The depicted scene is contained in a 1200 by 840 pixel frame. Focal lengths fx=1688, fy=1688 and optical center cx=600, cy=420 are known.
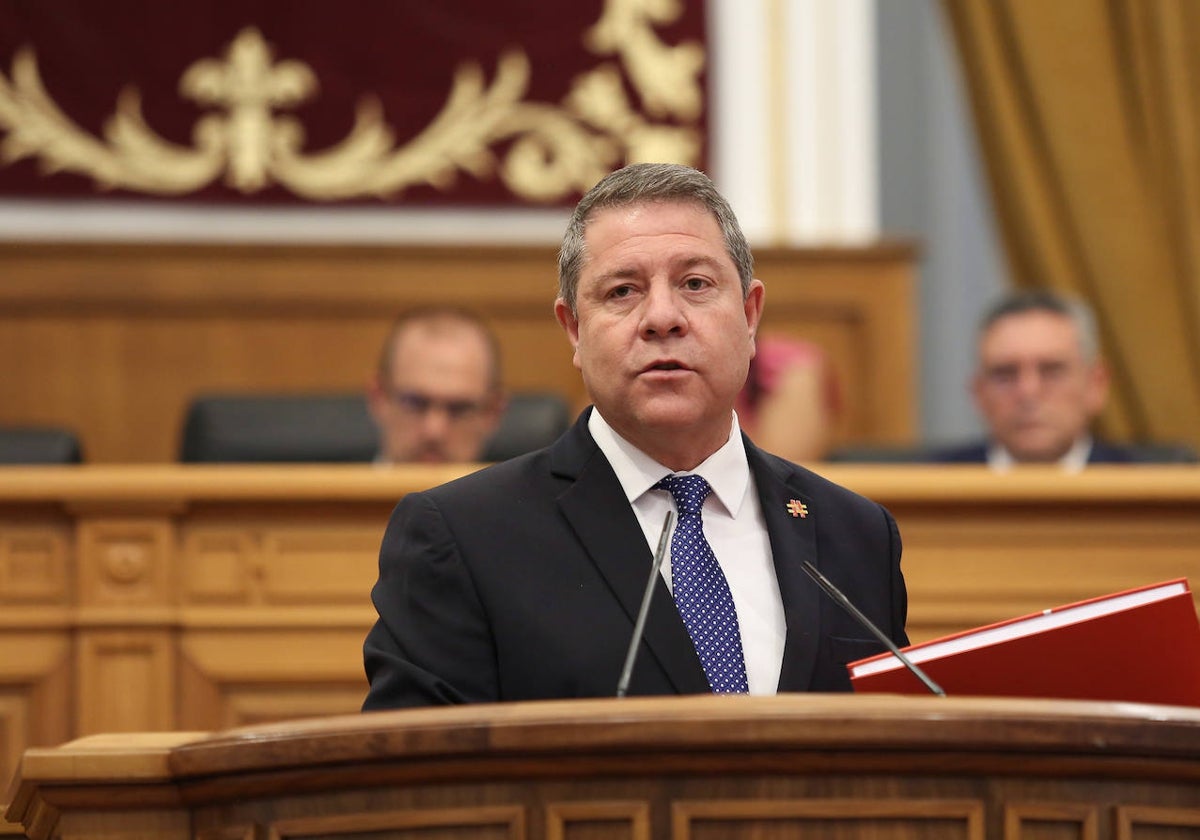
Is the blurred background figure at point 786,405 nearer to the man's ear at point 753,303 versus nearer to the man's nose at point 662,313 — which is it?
the man's ear at point 753,303

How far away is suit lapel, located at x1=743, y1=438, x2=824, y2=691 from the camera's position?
186 centimetres

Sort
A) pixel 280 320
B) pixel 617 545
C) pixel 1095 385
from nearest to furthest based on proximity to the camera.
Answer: pixel 617 545 → pixel 1095 385 → pixel 280 320

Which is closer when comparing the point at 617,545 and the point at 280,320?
the point at 617,545

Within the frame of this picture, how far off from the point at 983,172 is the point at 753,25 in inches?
35.3

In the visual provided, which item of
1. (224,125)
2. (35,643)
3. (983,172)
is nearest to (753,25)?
(983,172)

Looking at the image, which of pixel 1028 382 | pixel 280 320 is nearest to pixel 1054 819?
pixel 1028 382

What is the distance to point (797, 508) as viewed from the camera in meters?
2.03

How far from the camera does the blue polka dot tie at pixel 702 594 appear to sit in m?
1.84

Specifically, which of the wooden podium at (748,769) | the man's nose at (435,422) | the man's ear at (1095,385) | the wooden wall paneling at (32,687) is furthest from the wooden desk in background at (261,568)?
the wooden podium at (748,769)

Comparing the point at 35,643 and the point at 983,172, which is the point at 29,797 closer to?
the point at 35,643

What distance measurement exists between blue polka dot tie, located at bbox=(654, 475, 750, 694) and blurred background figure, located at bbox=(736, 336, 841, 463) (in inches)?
94.0

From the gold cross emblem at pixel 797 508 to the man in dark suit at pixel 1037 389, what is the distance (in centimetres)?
240

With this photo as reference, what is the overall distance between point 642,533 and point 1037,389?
2694 mm

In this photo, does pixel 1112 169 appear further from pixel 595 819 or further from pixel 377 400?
pixel 595 819
